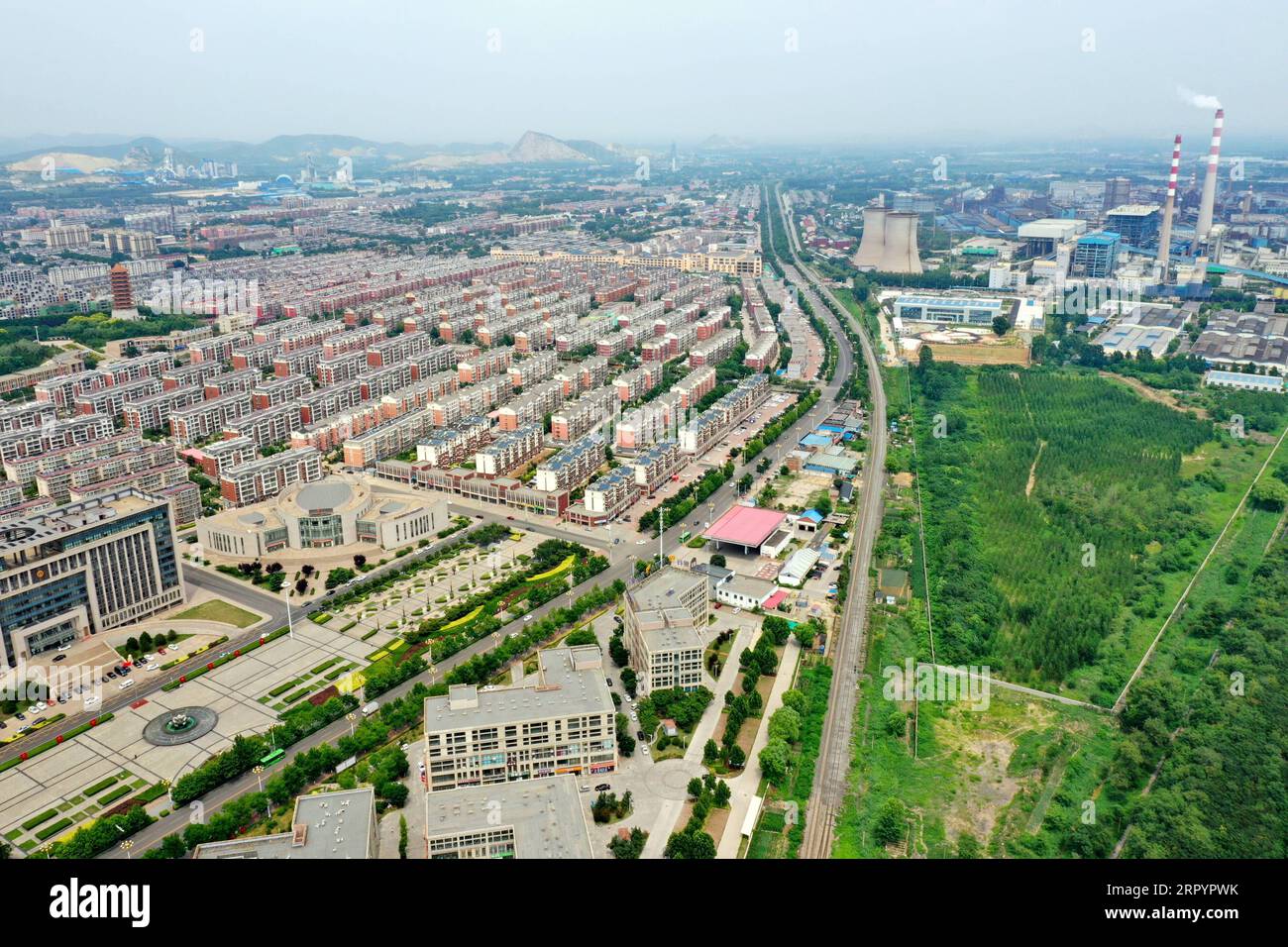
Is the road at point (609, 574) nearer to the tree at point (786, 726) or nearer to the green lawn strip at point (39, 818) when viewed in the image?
the tree at point (786, 726)

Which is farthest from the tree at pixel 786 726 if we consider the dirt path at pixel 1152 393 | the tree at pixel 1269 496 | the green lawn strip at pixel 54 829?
the dirt path at pixel 1152 393

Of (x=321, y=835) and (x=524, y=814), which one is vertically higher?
(x=321, y=835)

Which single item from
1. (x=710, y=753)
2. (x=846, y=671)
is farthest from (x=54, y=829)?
(x=846, y=671)

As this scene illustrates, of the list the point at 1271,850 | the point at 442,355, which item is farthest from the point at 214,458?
the point at 1271,850

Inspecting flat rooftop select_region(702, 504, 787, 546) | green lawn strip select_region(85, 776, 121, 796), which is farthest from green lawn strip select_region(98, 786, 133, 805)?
flat rooftop select_region(702, 504, 787, 546)

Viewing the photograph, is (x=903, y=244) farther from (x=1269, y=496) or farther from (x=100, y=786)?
(x=100, y=786)

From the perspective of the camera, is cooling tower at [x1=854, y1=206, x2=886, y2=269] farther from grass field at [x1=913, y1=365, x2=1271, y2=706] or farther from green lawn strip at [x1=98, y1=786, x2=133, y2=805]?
A: green lawn strip at [x1=98, y1=786, x2=133, y2=805]

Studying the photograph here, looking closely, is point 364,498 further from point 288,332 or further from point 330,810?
point 288,332

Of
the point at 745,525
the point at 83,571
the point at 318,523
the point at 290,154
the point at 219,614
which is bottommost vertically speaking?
the point at 219,614
